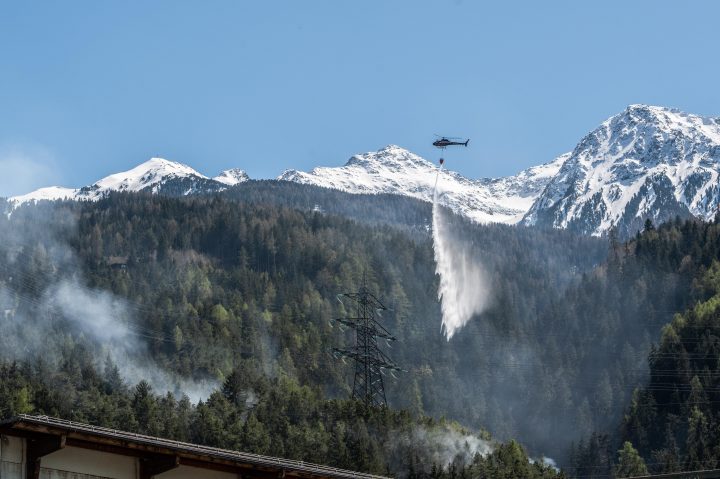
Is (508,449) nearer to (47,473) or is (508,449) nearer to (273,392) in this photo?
(273,392)

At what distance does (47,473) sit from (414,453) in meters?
133

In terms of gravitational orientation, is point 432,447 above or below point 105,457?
below

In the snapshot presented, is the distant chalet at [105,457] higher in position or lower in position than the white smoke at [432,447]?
higher

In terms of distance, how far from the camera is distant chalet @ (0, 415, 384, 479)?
143 ft

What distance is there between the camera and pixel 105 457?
4578 centimetres

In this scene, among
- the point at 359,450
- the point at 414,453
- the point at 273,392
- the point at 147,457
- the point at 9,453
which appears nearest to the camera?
the point at 9,453

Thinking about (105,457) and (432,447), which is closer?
(105,457)

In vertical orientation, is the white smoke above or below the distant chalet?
below

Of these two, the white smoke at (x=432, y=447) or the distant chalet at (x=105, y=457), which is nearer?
the distant chalet at (x=105, y=457)

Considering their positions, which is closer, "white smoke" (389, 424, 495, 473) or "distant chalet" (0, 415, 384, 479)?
"distant chalet" (0, 415, 384, 479)

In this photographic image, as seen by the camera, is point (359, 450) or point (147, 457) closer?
point (147, 457)

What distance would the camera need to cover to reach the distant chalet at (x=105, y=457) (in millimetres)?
43500

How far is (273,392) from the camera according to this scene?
197000 millimetres

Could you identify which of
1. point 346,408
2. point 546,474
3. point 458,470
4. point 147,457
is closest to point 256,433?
point 346,408
